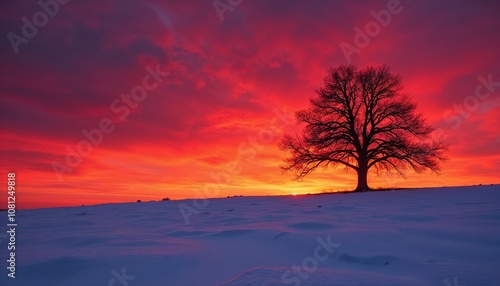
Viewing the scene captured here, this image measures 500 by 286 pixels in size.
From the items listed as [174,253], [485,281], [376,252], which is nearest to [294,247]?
[376,252]

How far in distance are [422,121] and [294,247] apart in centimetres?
1609

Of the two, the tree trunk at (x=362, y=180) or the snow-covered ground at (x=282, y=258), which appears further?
the tree trunk at (x=362, y=180)

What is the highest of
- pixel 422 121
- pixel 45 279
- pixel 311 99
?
pixel 311 99

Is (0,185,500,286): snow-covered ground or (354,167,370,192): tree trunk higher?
(354,167,370,192): tree trunk

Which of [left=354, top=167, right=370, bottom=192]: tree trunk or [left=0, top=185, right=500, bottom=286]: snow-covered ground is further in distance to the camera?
[left=354, top=167, right=370, bottom=192]: tree trunk

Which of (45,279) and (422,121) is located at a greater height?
(422,121)

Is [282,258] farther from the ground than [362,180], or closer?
closer

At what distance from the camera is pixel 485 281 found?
76.7 inches

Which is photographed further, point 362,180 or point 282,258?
point 362,180

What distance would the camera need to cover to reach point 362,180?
1720 centimetres

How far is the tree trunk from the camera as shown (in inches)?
664

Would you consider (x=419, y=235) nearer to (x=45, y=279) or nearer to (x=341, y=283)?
(x=341, y=283)

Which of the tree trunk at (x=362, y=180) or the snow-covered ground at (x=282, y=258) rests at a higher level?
the tree trunk at (x=362, y=180)

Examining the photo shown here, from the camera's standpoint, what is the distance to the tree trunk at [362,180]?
16873mm
